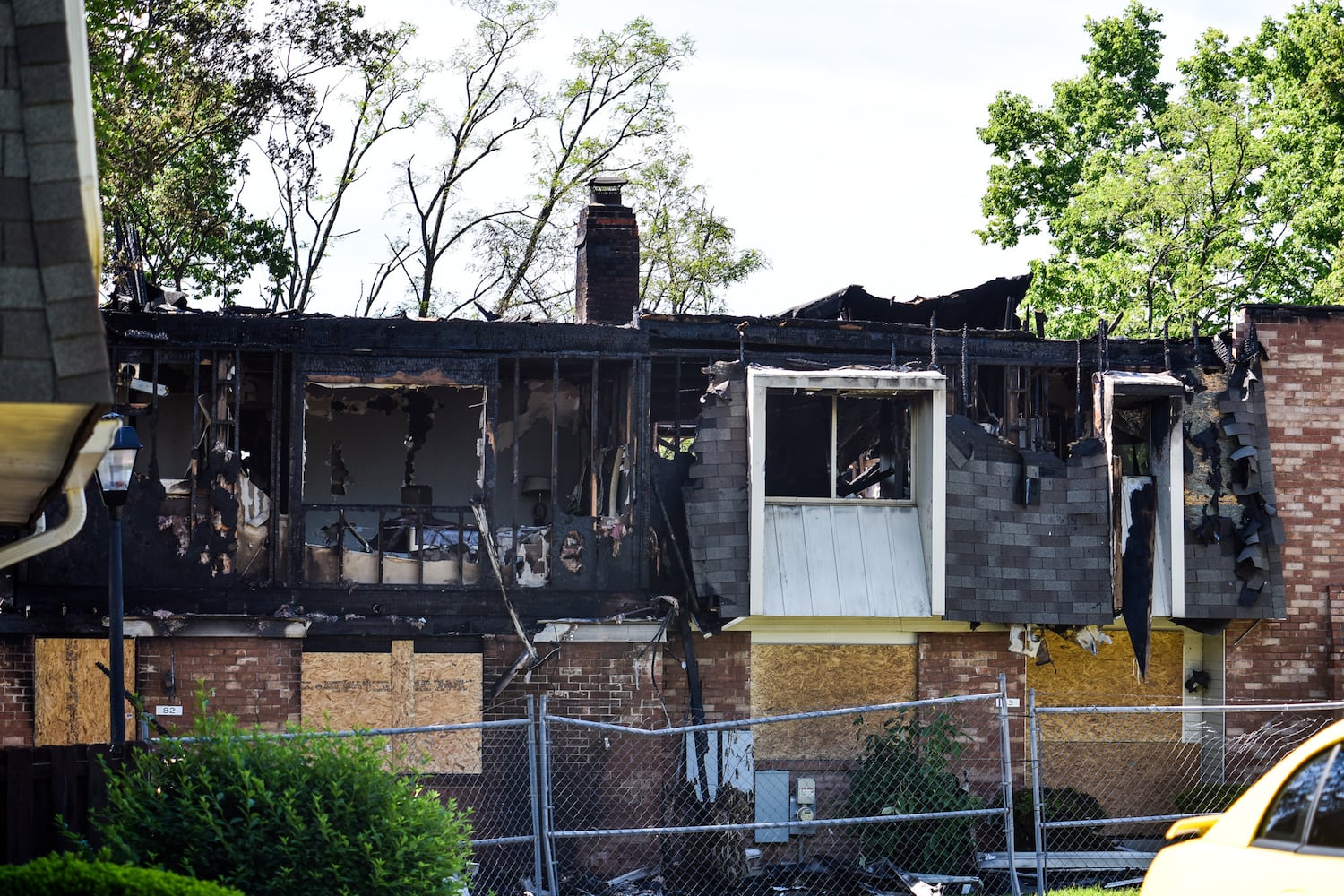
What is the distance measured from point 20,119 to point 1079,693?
15.3m

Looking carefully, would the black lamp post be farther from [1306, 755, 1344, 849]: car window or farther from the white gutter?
[1306, 755, 1344, 849]: car window

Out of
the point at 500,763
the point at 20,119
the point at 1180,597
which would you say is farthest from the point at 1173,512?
the point at 20,119

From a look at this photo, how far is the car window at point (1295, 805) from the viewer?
19.8ft

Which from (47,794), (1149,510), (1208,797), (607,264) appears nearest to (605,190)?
(607,264)

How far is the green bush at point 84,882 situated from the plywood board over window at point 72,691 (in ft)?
31.8

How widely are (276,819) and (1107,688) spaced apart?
12446mm

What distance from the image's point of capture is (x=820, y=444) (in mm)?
19438

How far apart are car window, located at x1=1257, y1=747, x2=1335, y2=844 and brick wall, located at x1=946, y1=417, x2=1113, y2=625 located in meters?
10.4

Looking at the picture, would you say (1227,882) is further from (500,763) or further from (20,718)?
(20,718)

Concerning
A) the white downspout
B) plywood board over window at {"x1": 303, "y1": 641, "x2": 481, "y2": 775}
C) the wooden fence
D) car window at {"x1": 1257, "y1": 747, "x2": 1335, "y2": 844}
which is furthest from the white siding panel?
the white downspout

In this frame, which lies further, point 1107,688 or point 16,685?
point 1107,688

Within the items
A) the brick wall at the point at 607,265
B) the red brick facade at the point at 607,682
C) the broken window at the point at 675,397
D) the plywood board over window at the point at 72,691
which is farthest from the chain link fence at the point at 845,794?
the brick wall at the point at 607,265

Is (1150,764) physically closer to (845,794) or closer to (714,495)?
(845,794)

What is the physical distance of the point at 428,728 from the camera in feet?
35.7
